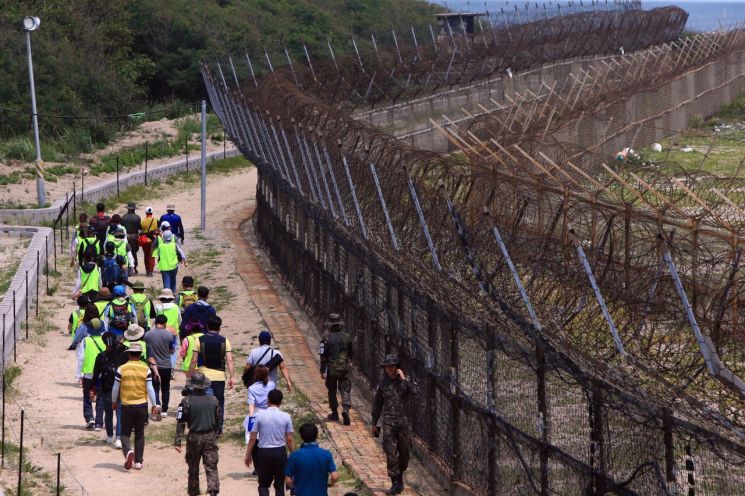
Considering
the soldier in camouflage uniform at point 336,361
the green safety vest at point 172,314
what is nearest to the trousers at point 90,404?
the green safety vest at point 172,314

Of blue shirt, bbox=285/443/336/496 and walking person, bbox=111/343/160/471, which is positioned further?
walking person, bbox=111/343/160/471

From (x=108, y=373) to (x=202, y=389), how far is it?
77.8 inches

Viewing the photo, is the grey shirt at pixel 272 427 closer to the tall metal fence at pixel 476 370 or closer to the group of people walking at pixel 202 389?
the group of people walking at pixel 202 389

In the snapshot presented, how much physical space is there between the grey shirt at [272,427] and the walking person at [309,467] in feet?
2.63

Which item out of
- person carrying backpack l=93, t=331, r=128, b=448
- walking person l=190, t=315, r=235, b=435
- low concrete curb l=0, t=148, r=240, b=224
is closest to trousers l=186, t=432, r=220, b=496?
walking person l=190, t=315, r=235, b=435

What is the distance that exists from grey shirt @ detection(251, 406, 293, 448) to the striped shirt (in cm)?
189

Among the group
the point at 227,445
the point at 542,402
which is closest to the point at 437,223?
the point at 227,445

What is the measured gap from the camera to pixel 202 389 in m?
12.6

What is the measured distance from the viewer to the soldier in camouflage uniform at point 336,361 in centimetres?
1522

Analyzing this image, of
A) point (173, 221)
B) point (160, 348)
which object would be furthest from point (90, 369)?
point (173, 221)

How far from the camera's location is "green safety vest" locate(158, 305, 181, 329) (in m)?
16.4

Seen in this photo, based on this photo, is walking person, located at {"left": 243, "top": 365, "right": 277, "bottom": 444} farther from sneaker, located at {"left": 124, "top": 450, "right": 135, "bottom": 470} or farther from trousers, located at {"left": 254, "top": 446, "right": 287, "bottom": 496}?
sneaker, located at {"left": 124, "top": 450, "right": 135, "bottom": 470}

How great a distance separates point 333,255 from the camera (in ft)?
62.4

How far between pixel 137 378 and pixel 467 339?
285 centimetres
